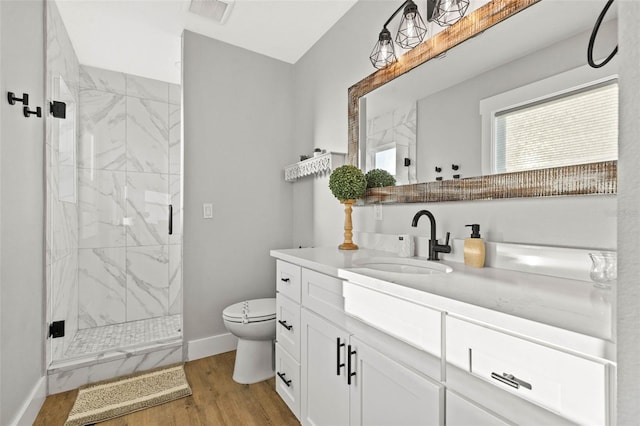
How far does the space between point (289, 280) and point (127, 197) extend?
2.25 metres

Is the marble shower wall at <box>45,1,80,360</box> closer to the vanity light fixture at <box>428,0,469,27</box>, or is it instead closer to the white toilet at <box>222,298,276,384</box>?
the white toilet at <box>222,298,276,384</box>

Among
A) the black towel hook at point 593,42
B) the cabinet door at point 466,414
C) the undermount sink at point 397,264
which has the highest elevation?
the black towel hook at point 593,42

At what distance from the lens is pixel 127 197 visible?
3047mm

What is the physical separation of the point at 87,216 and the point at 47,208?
1136mm

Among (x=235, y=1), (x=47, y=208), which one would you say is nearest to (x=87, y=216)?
(x=47, y=208)

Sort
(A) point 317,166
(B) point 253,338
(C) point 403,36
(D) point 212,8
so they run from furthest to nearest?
1. (A) point 317,166
2. (D) point 212,8
3. (B) point 253,338
4. (C) point 403,36

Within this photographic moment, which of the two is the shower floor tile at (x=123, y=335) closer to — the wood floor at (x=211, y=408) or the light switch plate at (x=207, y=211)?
the wood floor at (x=211, y=408)

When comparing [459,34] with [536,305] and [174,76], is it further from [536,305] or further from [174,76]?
[174,76]

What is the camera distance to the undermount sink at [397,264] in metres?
1.37

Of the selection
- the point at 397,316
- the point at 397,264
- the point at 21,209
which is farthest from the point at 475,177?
the point at 21,209

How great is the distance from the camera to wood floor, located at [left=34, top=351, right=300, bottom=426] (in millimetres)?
1670

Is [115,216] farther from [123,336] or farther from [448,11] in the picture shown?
[448,11]

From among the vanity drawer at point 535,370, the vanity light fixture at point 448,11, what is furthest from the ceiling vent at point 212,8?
the vanity drawer at point 535,370

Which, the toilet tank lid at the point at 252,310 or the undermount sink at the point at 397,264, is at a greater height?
the undermount sink at the point at 397,264
